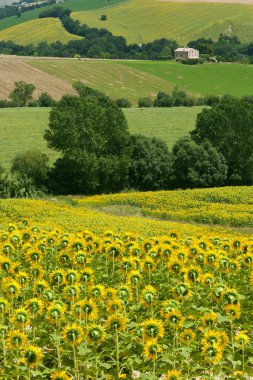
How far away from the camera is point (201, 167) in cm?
7188

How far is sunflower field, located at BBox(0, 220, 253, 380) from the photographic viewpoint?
11406 mm

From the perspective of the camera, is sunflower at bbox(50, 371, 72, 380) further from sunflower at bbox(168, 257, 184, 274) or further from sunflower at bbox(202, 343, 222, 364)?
sunflower at bbox(168, 257, 184, 274)

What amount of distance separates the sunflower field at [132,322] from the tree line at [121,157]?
52.0m

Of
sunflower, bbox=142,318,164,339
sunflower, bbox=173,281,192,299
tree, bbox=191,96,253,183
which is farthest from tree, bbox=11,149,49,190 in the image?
sunflower, bbox=142,318,164,339

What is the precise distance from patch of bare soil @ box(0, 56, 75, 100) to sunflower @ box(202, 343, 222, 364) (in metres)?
125

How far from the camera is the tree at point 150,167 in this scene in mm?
73062

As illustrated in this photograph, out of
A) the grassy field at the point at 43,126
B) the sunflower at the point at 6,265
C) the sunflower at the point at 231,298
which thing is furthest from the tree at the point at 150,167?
the sunflower at the point at 231,298

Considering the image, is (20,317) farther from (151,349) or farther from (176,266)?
(176,266)

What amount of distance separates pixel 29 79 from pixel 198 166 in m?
79.8

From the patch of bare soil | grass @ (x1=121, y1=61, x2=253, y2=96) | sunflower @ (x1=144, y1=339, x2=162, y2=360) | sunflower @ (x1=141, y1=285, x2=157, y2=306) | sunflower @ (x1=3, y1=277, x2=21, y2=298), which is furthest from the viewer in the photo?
grass @ (x1=121, y1=61, x2=253, y2=96)

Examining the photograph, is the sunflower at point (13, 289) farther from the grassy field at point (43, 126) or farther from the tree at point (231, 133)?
the grassy field at point (43, 126)

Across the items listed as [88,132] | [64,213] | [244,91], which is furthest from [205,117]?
[244,91]

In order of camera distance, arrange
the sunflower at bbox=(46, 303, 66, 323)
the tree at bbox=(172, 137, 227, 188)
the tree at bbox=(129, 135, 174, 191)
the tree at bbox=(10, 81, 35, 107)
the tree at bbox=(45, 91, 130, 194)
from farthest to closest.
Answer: the tree at bbox=(10, 81, 35, 107), the tree at bbox=(129, 135, 174, 191), the tree at bbox=(45, 91, 130, 194), the tree at bbox=(172, 137, 227, 188), the sunflower at bbox=(46, 303, 66, 323)

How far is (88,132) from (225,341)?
62.8m
